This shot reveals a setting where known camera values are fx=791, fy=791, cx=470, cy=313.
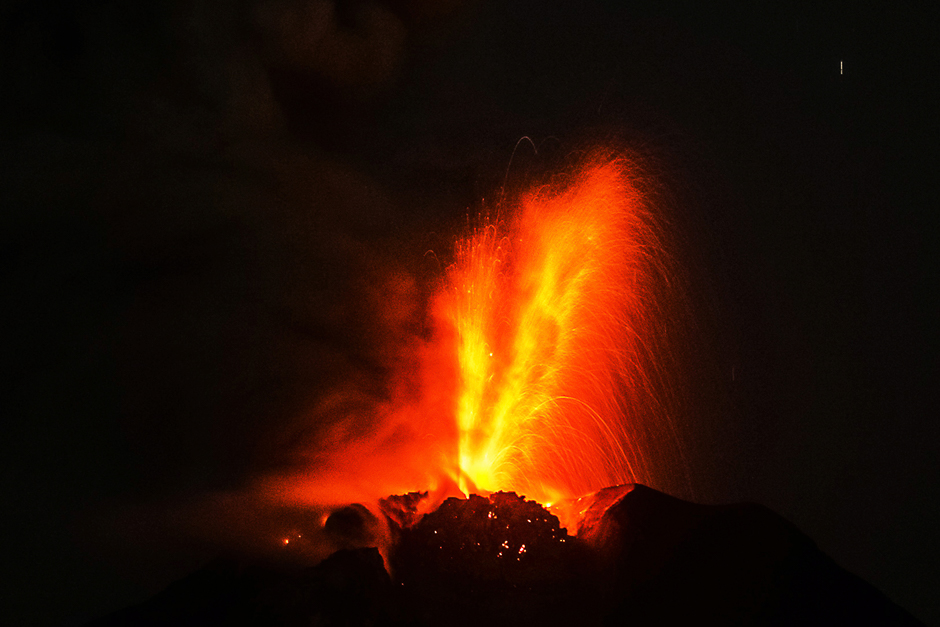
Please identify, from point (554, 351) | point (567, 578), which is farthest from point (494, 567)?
point (554, 351)

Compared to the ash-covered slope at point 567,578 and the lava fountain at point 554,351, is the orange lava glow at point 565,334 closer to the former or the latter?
the lava fountain at point 554,351

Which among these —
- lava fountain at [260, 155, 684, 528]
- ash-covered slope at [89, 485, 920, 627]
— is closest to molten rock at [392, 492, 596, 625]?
ash-covered slope at [89, 485, 920, 627]

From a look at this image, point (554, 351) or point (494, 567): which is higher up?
point (554, 351)

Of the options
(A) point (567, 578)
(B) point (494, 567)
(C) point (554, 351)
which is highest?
(C) point (554, 351)

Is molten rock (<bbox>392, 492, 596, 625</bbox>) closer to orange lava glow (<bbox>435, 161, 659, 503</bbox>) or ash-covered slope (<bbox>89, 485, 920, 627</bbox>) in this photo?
ash-covered slope (<bbox>89, 485, 920, 627</bbox>)

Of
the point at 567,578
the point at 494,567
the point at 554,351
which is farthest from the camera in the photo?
the point at 554,351

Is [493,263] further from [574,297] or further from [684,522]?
[684,522]

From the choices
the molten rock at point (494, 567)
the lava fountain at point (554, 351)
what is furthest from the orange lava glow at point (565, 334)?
the molten rock at point (494, 567)

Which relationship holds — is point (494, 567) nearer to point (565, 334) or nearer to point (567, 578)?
point (567, 578)
